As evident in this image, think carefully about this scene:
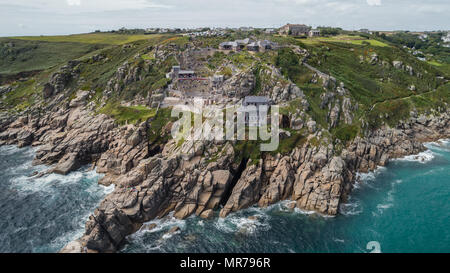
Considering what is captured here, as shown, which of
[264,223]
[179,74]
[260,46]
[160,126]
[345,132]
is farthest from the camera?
[260,46]

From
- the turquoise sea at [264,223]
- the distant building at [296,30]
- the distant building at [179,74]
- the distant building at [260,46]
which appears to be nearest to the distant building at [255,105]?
the turquoise sea at [264,223]

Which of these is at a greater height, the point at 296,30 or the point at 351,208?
the point at 296,30

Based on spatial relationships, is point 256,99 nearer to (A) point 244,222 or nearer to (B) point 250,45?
(A) point 244,222

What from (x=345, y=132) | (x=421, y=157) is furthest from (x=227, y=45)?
(x=421, y=157)

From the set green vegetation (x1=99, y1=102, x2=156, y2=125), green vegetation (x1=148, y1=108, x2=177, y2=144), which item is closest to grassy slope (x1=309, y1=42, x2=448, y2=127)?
green vegetation (x1=148, y1=108, x2=177, y2=144)

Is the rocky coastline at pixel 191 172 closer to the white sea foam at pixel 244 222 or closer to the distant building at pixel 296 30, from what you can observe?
the white sea foam at pixel 244 222
